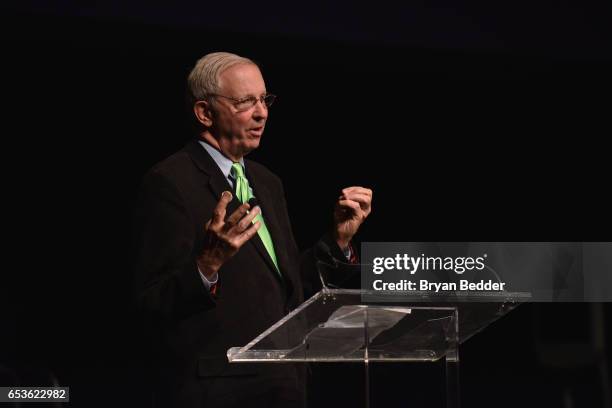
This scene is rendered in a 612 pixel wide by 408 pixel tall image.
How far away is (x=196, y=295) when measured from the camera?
1.80 metres

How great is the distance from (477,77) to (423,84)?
0.27 meters

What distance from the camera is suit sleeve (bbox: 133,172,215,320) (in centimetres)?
182

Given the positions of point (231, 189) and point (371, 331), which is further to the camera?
point (231, 189)

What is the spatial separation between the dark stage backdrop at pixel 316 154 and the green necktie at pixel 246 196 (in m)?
1.43

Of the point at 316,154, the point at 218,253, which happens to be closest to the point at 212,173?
the point at 218,253

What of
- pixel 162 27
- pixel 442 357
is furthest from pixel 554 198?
pixel 442 357

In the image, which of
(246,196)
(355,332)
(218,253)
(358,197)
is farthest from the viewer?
(246,196)

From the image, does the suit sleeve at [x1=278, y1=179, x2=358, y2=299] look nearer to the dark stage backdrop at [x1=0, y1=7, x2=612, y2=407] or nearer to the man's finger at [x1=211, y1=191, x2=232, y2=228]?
the man's finger at [x1=211, y1=191, x2=232, y2=228]

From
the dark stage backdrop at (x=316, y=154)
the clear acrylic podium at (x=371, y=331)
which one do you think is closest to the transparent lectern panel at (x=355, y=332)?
the clear acrylic podium at (x=371, y=331)

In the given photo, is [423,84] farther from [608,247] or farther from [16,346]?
[16,346]

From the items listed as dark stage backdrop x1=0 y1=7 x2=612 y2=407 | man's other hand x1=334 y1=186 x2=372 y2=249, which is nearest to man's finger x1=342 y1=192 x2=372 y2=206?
man's other hand x1=334 y1=186 x2=372 y2=249

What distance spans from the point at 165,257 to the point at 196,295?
0.21 m

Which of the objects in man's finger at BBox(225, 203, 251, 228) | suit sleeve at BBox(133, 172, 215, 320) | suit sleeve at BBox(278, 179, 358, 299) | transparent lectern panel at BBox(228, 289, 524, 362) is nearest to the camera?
transparent lectern panel at BBox(228, 289, 524, 362)

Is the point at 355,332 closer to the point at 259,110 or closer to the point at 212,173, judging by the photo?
the point at 212,173
